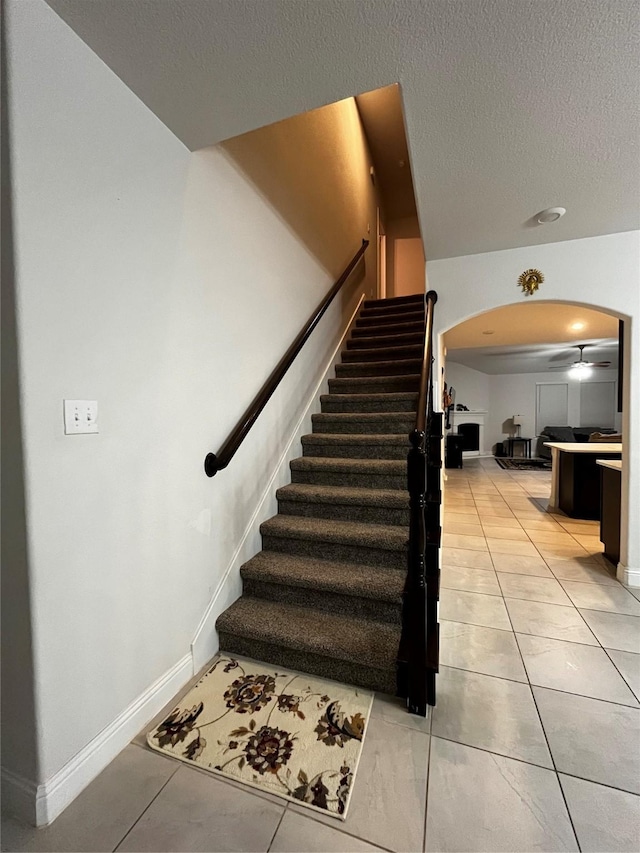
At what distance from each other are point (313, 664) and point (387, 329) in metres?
3.73

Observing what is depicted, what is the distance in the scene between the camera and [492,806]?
1082 mm

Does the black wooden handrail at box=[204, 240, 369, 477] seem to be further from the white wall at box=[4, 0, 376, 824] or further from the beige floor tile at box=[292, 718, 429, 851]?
the beige floor tile at box=[292, 718, 429, 851]

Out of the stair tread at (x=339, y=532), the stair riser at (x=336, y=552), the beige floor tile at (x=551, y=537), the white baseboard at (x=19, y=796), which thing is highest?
the stair tread at (x=339, y=532)

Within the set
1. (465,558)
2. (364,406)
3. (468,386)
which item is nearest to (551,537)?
(465,558)

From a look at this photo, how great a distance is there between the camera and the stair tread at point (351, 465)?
7.91 ft

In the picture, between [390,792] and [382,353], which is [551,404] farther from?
[390,792]

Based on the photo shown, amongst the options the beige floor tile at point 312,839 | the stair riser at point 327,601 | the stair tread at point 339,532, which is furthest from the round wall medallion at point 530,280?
the beige floor tile at point 312,839

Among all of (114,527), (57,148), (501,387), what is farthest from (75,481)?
(501,387)

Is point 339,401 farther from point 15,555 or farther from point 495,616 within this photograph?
point 15,555

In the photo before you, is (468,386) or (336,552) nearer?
(336,552)

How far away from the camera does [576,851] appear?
3.19 ft

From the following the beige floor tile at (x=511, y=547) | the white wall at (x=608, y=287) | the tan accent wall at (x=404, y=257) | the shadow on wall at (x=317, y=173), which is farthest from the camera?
the tan accent wall at (x=404, y=257)

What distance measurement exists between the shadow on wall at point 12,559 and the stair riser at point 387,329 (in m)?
3.72

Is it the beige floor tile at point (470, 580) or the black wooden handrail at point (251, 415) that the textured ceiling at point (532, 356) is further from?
the black wooden handrail at point (251, 415)
